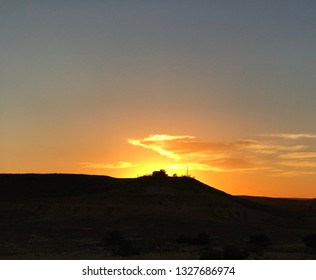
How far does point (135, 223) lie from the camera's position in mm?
66500

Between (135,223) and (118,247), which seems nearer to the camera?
(118,247)

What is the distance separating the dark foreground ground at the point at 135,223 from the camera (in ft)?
114

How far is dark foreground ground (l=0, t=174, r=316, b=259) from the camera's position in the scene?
3464 cm

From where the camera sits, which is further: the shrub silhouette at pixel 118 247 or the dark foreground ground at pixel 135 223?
the dark foreground ground at pixel 135 223

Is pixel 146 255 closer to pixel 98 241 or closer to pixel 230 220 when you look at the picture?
pixel 98 241

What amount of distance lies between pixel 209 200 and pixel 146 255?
61.8 m

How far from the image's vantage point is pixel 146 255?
→ 31.5 meters

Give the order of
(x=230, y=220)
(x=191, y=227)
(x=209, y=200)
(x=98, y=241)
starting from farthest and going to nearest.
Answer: (x=209, y=200)
(x=230, y=220)
(x=191, y=227)
(x=98, y=241)

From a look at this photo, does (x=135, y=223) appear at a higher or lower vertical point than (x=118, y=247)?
higher

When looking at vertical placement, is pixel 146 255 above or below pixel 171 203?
below

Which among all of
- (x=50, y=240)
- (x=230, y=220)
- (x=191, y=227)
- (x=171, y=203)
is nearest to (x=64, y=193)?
(x=171, y=203)

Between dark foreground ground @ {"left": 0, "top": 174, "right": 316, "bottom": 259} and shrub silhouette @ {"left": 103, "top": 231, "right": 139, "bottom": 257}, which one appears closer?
shrub silhouette @ {"left": 103, "top": 231, "right": 139, "bottom": 257}
